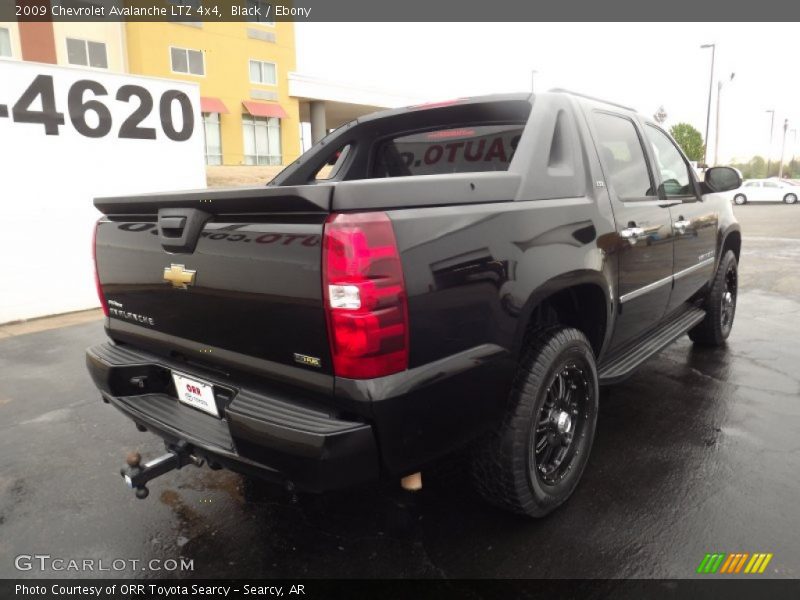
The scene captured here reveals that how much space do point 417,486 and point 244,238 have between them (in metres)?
1.11

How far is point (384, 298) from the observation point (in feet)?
5.94

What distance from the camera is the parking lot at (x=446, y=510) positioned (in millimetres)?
2348

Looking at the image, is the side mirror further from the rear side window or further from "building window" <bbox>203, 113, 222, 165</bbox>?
"building window" <bbox>203, 113, 222, 165</bbox>

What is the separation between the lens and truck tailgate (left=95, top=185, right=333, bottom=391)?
1.89 metres

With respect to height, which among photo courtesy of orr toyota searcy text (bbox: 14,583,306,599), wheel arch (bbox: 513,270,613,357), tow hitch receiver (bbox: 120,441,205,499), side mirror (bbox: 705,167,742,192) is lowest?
photo courtesy of orr toyota searcy text (bbox: 14,583,306,599)

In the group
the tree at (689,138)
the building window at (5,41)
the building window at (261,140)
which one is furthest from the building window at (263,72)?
the tree at (689,138)

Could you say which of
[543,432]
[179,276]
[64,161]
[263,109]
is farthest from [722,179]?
[263,109]

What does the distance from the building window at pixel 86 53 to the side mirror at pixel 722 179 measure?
93.6ft

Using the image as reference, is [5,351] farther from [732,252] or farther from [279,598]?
[732,252]

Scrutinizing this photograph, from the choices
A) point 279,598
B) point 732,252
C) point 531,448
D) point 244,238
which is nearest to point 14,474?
point 279,598

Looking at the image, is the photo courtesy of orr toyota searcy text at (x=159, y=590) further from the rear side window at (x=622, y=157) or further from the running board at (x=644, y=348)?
the rear side window at (x=622, y=157)

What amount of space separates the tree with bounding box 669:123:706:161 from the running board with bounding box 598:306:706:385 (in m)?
60.2

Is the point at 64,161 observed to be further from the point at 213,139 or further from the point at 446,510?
the point at 213,139
